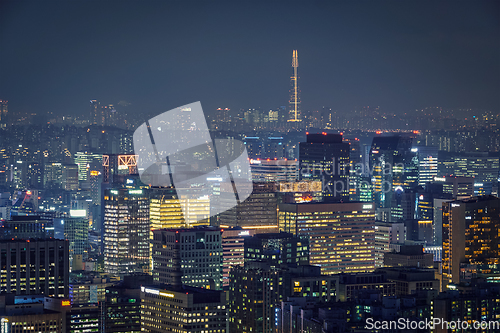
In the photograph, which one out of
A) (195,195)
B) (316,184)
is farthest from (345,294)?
(316,184)

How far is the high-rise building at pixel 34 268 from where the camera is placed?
26.8 m

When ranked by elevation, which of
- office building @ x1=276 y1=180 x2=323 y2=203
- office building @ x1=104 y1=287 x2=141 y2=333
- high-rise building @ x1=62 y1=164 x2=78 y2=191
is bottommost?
office building @ x1=104 y1=287 x2=141 y2=333

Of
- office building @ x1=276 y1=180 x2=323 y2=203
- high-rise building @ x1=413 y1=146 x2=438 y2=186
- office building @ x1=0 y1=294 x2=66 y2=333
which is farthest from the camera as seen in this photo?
high-rise building @ x1=413 y1=146 x2=438 y2=186

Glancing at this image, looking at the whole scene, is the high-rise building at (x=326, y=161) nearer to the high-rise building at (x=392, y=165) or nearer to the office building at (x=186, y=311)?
the high-rise building at (x=392, y=165)

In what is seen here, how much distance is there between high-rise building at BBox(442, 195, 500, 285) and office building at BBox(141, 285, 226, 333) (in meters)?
10.00

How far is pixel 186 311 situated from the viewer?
72.8 ft

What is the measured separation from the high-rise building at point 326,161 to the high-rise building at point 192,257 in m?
18.4

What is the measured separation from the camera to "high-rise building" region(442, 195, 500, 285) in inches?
1214

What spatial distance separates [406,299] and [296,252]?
11644mm

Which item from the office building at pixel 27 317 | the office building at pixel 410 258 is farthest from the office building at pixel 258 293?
the office building at pixel 410 258

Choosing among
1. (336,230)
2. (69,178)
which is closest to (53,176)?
(69,178)

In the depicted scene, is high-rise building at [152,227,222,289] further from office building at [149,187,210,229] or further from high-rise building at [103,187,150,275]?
office building at [149,187,210,229]

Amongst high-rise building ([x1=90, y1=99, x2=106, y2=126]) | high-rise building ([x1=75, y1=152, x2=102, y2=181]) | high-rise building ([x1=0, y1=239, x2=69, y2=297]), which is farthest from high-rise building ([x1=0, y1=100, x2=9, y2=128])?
high-rise building ([x1=0, y1=239, x2=69, y2=297])

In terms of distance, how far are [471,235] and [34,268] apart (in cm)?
Answer: 1353
